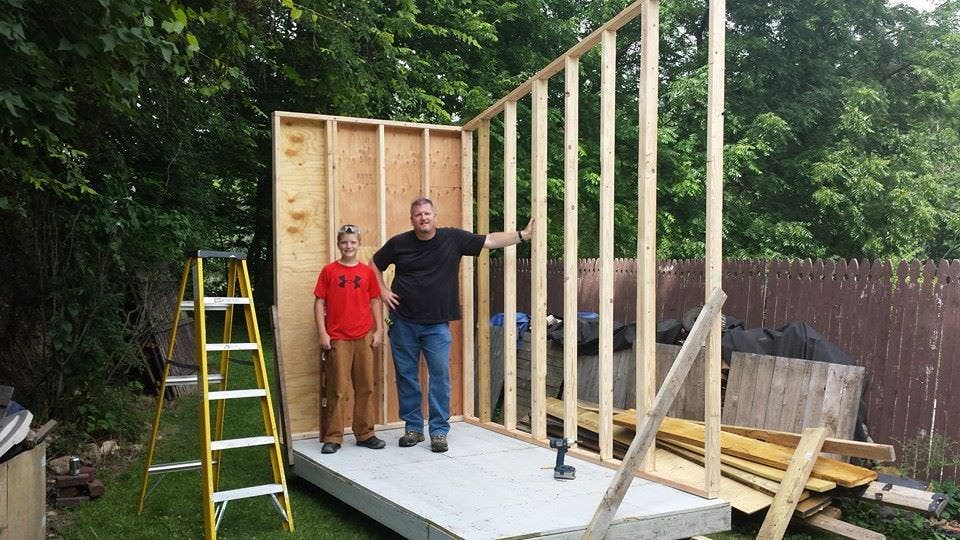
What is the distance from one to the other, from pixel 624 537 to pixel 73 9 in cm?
349

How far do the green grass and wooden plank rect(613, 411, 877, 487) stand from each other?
78.6 inches

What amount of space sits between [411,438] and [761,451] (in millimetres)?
2401

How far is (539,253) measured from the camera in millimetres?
5648

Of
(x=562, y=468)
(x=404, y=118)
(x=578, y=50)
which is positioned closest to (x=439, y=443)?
(x=562, y=468)

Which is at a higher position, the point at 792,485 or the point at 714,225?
the point at 714,225

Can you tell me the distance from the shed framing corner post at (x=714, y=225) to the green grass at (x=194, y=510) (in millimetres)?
1893

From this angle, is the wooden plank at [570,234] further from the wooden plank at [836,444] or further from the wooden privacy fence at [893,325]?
the wooden privacy fence at [893,325]

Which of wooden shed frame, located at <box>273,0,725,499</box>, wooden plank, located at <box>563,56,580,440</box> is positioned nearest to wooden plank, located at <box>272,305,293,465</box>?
wooden shed frame, located at <box>273,0,725,499</box>

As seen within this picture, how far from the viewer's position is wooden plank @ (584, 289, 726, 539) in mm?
3582

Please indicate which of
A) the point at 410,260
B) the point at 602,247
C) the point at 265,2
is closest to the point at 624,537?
the point at 602,247

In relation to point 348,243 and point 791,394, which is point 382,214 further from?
point 791,394

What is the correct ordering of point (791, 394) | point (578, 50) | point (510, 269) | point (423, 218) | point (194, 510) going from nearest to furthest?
point (194, 510), point (578, 50), point (791, 394), point (423, 218), point (510, 269)

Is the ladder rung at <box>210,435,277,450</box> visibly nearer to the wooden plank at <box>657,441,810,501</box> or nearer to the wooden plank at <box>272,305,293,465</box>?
the wooden plank at <box>272,305,293,465</box>

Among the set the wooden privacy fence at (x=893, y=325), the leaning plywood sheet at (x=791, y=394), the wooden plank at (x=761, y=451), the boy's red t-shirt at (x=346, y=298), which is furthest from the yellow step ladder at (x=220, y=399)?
the wooden privacy fence at (x=893, y=325)
